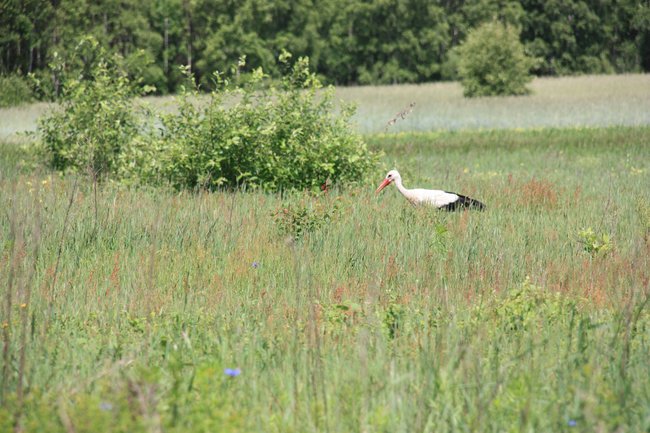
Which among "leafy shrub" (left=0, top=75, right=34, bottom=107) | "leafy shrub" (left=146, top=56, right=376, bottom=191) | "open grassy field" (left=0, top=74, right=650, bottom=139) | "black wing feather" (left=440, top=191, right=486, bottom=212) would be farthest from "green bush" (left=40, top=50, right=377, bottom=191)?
"leafy shrub" (left=0, top=75, right=34, bottom=107)

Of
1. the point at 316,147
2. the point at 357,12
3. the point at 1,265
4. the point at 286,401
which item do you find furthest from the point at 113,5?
the point at 286,401

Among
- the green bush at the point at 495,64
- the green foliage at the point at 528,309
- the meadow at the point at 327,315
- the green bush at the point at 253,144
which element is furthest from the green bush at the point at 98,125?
the green bush at the point at 495,64

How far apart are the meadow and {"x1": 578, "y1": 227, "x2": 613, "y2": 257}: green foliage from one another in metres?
0.03

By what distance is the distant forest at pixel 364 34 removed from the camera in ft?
182

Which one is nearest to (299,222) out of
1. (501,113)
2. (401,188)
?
(401,188)

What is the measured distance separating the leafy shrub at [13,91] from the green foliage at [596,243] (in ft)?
113

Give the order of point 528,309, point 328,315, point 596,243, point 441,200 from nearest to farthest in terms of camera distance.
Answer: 1. point 528,309
2. point 328,315
3. point 596,243
4. point 441,200

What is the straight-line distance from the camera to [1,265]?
6320mm

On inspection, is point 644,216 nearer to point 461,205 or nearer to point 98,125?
point 461,205

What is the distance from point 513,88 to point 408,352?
125 feet

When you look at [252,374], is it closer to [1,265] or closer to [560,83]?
[1,265]

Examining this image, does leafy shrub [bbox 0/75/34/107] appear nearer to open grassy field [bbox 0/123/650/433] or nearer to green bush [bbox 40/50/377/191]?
green bush [bbox 40/50/377/191]

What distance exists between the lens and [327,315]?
16.9 feet

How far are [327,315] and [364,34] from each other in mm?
60977
